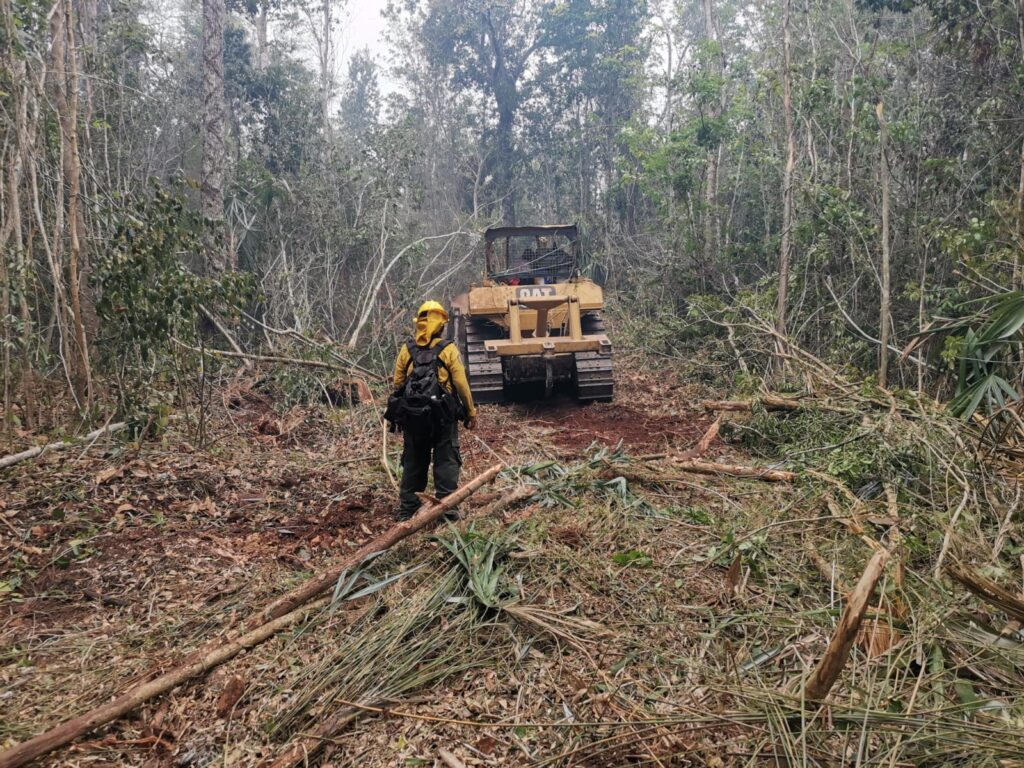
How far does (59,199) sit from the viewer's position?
5.96 m

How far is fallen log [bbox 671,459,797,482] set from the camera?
5.11m

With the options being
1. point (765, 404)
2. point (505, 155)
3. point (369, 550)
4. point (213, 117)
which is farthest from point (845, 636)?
point (505, 155)

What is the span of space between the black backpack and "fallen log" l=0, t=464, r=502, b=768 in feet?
1.76

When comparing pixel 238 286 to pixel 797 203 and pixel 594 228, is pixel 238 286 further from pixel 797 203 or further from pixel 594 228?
pixel 594 228

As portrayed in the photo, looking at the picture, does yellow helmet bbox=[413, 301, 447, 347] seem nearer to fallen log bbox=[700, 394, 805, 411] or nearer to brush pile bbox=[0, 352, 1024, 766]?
brush pile bbox=[0, 352, 1024, 766]

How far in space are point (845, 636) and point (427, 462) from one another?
3.19 m

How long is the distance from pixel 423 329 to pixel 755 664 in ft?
9.50

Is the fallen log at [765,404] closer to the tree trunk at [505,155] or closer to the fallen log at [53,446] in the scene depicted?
the fallen log at [53,446]

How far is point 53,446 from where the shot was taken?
5.49m

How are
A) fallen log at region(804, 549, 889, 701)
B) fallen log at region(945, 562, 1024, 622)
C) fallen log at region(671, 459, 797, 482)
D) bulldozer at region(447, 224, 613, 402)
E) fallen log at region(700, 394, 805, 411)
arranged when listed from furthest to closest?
bulldozer at region(447, 224, 613, 402) < fallen log at region(700, 394, 805, 411) < fallen log at region(671, 459, 797, 482) < fallen log at region(945, 562, 1024, 622) < fallen log at region(804, 549, 889, 701)

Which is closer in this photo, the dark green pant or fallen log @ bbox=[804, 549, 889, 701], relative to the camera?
fallen log @ bbox=[804, 549, 889, 701]

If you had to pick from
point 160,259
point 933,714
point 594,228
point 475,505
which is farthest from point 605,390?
point 594,228

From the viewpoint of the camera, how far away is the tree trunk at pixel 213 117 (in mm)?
11492

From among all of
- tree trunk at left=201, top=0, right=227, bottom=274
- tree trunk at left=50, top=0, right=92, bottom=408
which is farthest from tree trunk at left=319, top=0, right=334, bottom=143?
tree trunk at left=50, top=0, right=92, bottom=408
